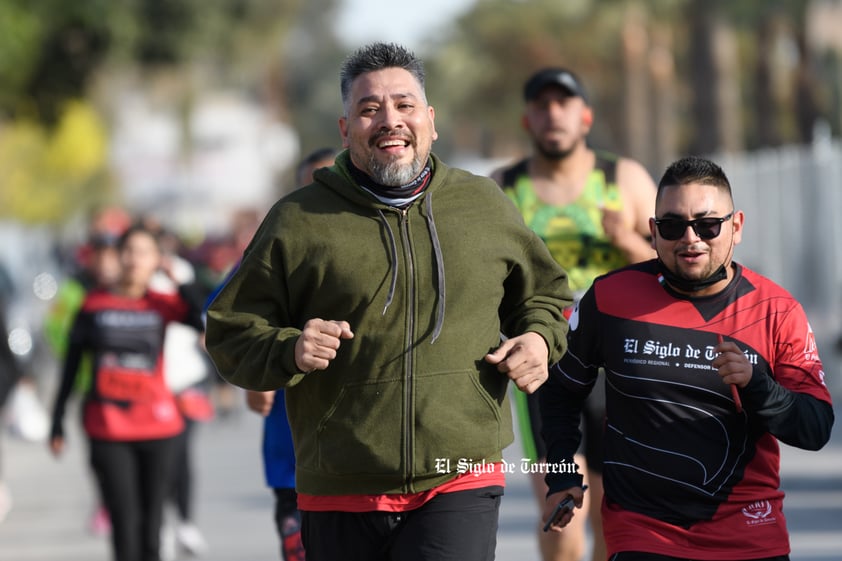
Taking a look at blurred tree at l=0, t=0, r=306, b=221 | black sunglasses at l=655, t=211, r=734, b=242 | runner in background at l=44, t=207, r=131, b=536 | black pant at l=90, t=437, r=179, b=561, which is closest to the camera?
black sunglasses at l=655, t=211, r=734, b=242

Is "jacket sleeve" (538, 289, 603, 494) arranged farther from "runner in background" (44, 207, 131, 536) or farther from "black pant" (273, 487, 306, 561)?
"runner in background" (44, 207, 131, 536)

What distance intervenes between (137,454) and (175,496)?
6.61ft

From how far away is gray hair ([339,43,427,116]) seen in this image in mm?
4875

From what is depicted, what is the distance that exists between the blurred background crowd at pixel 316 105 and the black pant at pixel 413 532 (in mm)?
5657

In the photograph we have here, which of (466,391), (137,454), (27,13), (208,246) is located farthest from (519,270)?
(27,13)

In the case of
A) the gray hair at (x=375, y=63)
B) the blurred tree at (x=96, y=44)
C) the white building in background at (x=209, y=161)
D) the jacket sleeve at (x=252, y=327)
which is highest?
the white building in background at (x=209, y=161)

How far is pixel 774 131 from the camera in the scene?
1491 inches

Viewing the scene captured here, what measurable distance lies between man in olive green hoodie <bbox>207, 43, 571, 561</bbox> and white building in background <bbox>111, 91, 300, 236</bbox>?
75.3 m

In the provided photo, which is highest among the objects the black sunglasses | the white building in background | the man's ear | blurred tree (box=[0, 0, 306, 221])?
the white building in background

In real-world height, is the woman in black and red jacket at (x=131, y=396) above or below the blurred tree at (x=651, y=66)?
below

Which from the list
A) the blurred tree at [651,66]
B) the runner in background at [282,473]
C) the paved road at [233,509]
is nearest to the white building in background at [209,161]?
the blurred tree at [651,66]

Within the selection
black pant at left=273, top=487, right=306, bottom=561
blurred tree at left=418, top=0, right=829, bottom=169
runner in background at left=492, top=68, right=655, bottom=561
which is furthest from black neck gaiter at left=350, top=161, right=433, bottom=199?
blurred tree at left=418, top=0, right=829, bottom=169

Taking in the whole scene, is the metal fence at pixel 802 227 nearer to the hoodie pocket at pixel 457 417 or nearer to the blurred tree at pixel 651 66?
the blurred tree at pixel 651 66

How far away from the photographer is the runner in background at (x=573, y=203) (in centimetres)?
714
